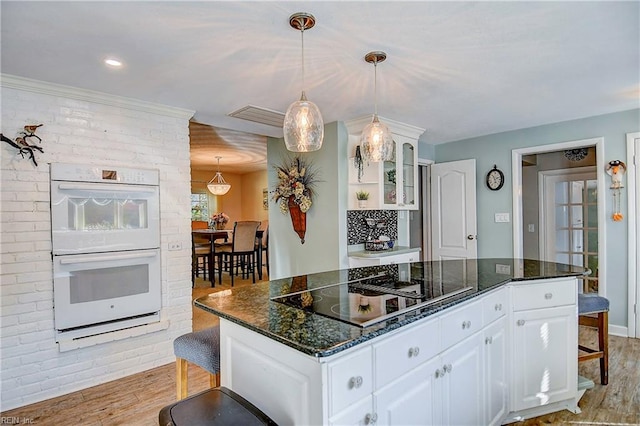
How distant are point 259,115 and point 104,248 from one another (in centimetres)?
178

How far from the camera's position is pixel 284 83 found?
108 inches

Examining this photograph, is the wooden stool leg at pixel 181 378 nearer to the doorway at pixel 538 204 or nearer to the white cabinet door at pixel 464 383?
the white cabinet door at pixel 464 383

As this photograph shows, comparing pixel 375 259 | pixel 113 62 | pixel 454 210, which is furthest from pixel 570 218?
pixel 113 62

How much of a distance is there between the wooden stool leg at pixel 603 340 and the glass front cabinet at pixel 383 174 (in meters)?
2.05

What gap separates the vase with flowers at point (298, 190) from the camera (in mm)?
4141

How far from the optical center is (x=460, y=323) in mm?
1732

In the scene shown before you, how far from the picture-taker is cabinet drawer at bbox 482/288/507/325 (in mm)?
1930

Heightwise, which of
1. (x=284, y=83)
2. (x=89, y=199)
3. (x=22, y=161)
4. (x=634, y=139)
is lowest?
(x=89, y=199)

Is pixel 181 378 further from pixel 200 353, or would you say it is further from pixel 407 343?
pixel 407 343

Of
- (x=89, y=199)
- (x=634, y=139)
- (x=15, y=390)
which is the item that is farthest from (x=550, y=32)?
(x=15, y=390)

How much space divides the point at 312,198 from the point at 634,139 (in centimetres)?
336

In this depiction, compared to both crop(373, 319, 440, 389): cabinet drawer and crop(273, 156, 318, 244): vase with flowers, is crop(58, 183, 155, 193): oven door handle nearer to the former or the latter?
crop(273, 156, 318, 244): vase with flowers

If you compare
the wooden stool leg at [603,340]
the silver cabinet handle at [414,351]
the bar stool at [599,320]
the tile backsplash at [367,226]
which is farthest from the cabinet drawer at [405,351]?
the tile backsplash at [367,226]

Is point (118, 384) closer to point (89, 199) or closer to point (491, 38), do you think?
point (89, 199)
